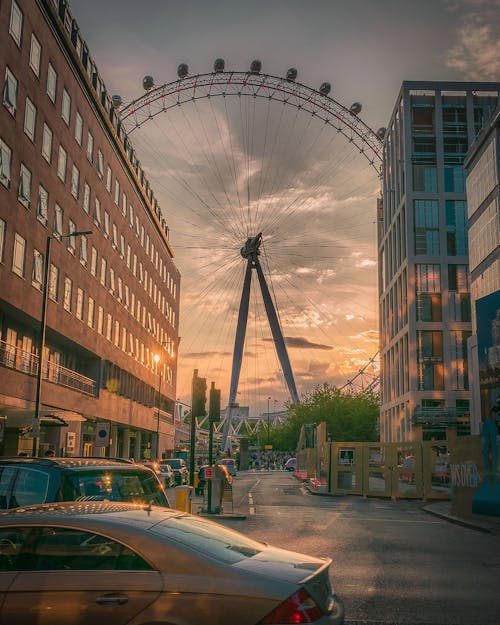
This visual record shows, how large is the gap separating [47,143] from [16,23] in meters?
5.95

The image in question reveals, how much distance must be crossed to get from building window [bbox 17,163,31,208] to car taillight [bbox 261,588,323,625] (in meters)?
28.3

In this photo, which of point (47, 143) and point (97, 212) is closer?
point (47, 143)

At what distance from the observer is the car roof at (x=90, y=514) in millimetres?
5289

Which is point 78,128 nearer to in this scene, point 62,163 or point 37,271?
point 62,163

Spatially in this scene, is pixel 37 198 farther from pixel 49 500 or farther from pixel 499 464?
pixel 49 500

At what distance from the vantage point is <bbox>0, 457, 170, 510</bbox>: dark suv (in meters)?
8.21

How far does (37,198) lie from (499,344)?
2111 cm

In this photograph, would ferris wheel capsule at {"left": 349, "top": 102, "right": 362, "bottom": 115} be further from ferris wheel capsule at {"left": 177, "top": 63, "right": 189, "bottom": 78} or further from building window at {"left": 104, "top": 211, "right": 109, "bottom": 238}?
building window at {"left": 104, "top": 211, "right": 109, "bottom": 238}

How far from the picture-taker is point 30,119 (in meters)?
31.9

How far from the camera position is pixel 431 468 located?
107ft

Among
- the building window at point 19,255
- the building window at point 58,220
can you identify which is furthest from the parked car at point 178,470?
the building window at point 19,255

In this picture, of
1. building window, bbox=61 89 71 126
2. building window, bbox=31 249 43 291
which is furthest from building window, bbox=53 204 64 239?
building window, bbox=61 89 71 126

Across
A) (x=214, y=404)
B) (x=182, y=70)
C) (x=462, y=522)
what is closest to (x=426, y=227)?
(x=182, y=70)

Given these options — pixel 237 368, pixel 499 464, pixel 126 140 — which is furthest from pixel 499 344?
pixel 237 368
